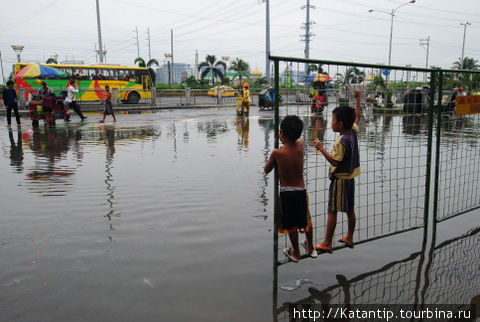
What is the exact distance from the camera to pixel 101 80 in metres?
30.9

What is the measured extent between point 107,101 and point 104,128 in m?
2.90

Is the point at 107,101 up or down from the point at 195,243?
up

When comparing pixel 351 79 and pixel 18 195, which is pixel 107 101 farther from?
pixel 351 79

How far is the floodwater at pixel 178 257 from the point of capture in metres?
3.13

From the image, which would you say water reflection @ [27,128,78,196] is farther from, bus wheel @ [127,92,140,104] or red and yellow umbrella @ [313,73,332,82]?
bus wheel @ [127,92,140,104]

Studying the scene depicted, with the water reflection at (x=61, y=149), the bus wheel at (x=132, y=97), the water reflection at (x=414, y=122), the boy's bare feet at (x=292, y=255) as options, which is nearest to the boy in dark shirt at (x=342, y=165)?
the boy's bare feet at (x=292, y=255)

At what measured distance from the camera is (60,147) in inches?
434

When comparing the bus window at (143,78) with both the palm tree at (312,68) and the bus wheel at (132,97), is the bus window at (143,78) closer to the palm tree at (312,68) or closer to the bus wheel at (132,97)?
the bus wheel at (132,97)

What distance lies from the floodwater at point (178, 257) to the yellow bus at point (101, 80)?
2326 cm

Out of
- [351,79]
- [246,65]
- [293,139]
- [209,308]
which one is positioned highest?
[246,65]

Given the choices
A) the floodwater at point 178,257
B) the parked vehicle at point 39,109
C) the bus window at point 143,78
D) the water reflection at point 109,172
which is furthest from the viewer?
the bus window at point 143,78

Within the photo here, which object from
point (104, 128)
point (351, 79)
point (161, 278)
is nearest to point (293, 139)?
point (351, 79)

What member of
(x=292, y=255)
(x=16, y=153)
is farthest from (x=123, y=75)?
(x=292, y=255)

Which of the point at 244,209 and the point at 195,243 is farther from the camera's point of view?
the point at 244,209
